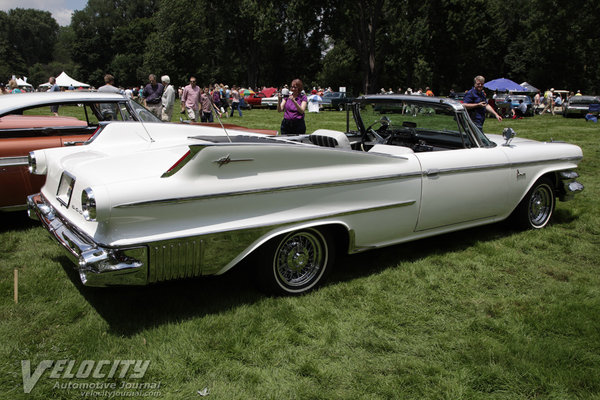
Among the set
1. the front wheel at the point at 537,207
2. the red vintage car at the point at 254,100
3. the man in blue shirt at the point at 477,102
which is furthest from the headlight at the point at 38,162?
the red vintage car at the point at 254,100

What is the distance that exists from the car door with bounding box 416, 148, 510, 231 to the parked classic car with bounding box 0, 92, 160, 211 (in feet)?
11.0

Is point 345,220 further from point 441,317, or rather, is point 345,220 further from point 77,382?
point 77,382

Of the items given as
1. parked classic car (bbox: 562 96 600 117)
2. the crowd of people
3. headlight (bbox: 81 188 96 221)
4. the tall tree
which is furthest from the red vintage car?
the tall tree

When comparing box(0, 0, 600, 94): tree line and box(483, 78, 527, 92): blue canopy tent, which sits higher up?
box(0, 0, 600, 94): tree line

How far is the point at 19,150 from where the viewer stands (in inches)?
190

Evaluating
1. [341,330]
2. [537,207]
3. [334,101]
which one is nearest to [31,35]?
[334,101]

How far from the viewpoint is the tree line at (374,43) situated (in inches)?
1433

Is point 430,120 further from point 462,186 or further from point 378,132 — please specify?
point 462,186

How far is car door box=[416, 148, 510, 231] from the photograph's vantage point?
13.5 ft

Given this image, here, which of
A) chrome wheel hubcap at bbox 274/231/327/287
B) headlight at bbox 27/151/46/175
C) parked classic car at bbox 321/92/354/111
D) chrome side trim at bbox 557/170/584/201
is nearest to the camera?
chrome wheel hubcap at bbox 274/231/327/287

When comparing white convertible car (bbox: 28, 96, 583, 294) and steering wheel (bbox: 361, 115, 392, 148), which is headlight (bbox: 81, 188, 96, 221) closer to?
white convertible car (bbox: 28, 96, 583, 294)

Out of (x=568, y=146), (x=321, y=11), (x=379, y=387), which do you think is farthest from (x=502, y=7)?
(x=379, y=387)

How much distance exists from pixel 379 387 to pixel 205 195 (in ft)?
4.99

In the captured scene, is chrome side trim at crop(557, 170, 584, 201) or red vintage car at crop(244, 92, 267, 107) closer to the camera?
chrome side trim at crop(557, 170, 584, 201)
